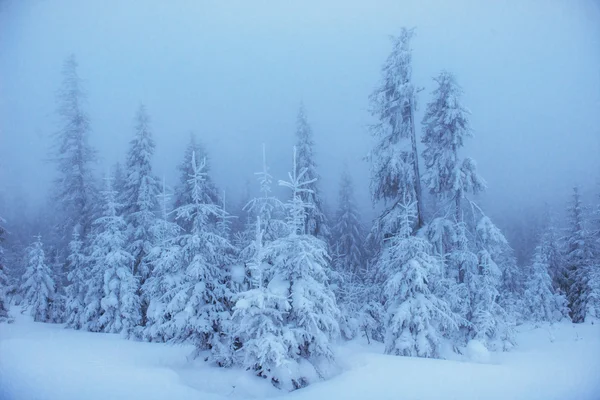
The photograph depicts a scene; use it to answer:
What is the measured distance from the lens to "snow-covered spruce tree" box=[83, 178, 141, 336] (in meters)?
18.8

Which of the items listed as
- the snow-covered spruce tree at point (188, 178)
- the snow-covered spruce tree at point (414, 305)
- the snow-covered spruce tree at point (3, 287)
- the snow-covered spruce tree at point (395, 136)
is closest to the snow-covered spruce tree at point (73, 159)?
the snow-covered spruce tree at point (3, 287)

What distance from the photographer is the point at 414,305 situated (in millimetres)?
11102

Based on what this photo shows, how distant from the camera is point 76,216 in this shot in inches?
887

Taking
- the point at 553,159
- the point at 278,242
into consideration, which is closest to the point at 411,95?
the point at 278,242

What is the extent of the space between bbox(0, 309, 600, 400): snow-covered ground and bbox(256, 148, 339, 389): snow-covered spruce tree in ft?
2.28

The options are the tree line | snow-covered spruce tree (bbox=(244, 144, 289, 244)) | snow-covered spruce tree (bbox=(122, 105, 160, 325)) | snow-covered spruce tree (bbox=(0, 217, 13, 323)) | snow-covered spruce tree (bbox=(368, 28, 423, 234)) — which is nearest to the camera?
the tree line

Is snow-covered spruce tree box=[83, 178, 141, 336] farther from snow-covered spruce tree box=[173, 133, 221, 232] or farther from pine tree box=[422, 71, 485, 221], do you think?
pine tree box=[422, 71, 485, 221]

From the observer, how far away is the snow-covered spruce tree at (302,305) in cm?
901

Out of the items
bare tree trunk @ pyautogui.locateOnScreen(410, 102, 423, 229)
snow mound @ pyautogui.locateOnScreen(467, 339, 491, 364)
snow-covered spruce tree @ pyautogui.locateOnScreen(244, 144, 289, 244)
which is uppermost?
bare tree trunk @ pyautogui.locateOnScreen(410, 102, 423, 229)

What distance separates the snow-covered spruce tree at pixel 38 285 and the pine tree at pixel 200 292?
17421 millimetres

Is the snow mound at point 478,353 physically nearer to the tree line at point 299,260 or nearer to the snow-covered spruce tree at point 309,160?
the tree line at point 299,260

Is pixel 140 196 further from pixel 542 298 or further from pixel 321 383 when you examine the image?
pixel 542 298

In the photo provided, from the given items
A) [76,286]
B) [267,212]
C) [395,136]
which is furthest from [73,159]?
[395,136]

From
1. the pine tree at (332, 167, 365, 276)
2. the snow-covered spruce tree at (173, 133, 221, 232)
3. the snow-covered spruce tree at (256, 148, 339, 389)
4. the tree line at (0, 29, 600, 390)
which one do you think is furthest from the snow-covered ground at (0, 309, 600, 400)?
the pine tree at (332, 167, 365, 276)
